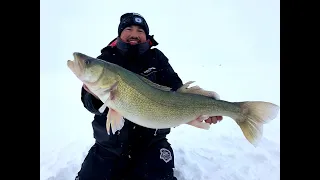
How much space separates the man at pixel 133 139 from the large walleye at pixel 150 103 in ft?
2.06

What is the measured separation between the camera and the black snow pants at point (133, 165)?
3.29 meters

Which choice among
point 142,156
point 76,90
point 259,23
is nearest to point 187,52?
point 259,23

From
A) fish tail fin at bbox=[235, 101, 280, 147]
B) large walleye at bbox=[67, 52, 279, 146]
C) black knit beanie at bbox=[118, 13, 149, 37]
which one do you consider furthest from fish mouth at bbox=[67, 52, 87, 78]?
fish tail fin at bbox=[235, 101, 280, 147]

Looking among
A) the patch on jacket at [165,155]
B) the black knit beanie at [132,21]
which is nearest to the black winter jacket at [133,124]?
the patch on jacket at [165,155]

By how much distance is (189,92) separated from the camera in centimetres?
285

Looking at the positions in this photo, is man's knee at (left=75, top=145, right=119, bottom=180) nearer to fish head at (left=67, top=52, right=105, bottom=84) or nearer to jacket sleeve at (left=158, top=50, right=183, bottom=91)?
jacket sleeve at (left=158, top=50, right=183, bottom=91)

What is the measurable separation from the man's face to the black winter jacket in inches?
5.1

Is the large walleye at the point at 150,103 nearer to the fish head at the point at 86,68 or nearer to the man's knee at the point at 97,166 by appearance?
the fish head at the point at 86,68

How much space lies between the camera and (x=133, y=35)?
349 cm

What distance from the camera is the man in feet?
10.9

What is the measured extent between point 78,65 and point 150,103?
592 millimetres
